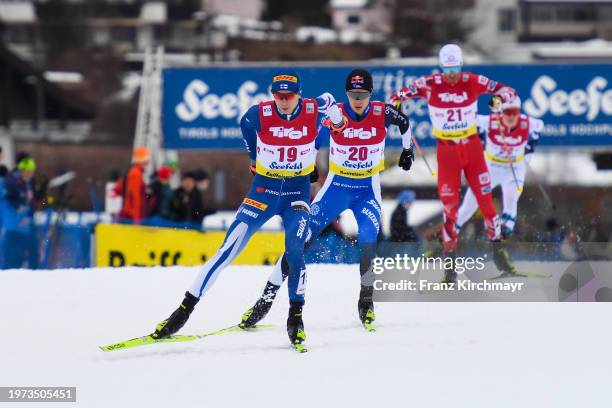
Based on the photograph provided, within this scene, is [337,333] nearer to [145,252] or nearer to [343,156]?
[343,156]

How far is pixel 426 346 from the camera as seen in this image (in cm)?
736

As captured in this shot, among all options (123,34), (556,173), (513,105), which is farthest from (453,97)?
(123,34)

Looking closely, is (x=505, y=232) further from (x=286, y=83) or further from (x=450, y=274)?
(x=286, y=83)

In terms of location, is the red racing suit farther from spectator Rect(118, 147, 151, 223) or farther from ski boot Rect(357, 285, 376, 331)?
spectator Rect(118, 147, 151, 223)

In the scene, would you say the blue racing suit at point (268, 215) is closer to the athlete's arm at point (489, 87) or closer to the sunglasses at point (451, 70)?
the sunglasses at point (451, 70)

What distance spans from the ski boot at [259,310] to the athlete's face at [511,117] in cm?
438

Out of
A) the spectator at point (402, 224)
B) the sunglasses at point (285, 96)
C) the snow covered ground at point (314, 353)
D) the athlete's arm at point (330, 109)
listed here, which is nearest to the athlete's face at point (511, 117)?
the spectator at point (402, 224)

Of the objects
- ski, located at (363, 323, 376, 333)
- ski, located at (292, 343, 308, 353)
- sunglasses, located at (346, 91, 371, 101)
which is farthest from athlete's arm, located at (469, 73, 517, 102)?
ski, located at (292, 343, 308, 353)

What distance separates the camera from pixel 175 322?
732 centimetres

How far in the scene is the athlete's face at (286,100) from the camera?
24.0 feet

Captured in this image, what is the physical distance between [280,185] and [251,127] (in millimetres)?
483

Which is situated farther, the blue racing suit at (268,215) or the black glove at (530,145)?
the black glove at (530,145)

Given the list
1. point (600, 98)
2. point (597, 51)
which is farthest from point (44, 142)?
point (597, 51)

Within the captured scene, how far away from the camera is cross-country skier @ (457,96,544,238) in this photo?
1136 centimetres
